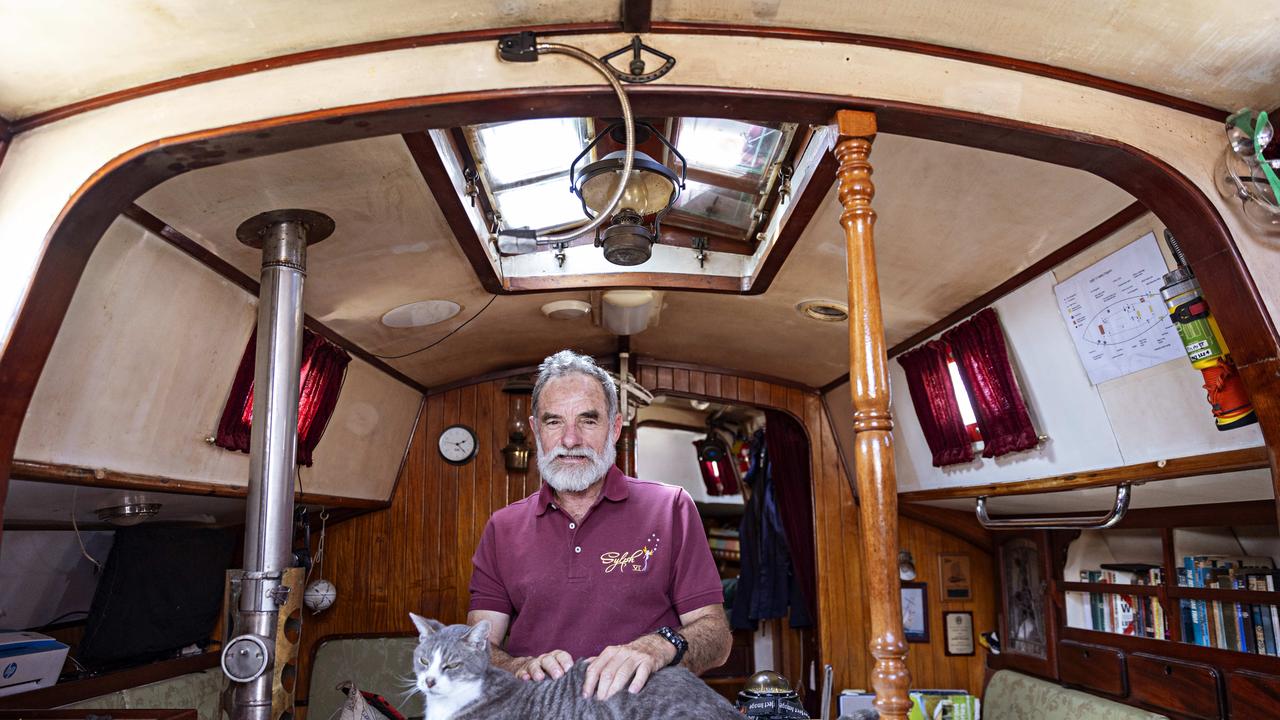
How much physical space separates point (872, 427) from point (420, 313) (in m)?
2.62

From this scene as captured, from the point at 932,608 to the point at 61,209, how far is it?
4873 mm

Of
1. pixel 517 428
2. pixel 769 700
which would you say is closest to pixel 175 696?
pixel 517 428

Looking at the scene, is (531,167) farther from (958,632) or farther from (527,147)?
(958,632)

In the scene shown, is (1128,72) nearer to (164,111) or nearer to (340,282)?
(164,111)

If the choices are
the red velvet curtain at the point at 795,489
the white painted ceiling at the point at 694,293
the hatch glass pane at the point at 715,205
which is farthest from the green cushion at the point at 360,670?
the hatch glass pane at the point at 715,205

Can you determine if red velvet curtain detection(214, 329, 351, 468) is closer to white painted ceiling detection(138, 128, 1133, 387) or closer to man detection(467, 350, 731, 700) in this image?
white painted ceiling detection(138, 128, 1133, 387)

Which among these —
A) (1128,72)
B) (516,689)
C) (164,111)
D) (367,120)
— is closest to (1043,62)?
(1128,72)

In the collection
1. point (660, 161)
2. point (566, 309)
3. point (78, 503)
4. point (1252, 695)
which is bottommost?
point (1252, 695)

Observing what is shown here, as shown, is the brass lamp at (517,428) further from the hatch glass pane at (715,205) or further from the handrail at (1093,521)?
the handrail at (1093,521)

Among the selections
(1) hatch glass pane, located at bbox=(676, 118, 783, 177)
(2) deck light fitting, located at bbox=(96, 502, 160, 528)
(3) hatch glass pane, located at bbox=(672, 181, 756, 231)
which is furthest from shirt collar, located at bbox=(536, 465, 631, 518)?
(2) deck light fitting, located at bbox=(96, 502, 160, 528)

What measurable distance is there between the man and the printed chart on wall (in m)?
1.64

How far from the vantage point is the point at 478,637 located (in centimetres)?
168

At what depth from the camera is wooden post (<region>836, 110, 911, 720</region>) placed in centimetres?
185

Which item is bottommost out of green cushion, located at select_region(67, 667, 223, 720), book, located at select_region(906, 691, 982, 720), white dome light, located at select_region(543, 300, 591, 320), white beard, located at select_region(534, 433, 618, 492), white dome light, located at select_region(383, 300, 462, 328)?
book, located at select_region(906, 691, 982, 720)
